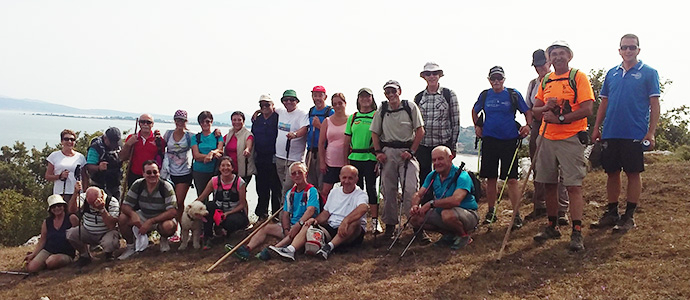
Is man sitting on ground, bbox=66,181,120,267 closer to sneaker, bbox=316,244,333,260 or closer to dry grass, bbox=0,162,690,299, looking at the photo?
dry grass, bbox=0,162,690,299

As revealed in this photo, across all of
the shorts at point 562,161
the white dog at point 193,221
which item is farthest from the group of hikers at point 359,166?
the white dog at point 193,221

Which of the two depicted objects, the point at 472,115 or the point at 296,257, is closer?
the point at 296,257

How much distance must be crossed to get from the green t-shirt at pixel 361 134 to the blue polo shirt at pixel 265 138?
1.94 metres

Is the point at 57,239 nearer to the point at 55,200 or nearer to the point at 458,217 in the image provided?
the point at 55,200

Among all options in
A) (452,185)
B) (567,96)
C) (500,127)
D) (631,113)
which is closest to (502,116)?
(500,127)

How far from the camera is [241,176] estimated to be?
364 inches

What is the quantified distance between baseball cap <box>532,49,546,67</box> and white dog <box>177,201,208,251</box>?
228 inches

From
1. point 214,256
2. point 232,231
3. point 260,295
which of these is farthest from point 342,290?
point 232,231

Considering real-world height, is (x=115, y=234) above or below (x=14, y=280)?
above

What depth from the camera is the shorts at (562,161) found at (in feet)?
21.0

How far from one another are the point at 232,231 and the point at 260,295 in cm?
300

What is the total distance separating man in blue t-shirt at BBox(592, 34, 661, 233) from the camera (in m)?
6.55

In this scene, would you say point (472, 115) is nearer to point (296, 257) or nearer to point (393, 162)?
point (393, 162)

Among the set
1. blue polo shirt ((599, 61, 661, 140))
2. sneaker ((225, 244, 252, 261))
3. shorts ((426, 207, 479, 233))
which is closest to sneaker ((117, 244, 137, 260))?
sneaker ((225, 244, 252, 261))
